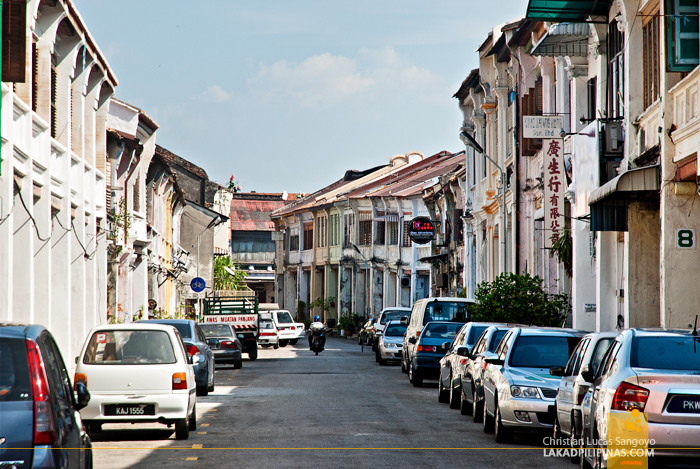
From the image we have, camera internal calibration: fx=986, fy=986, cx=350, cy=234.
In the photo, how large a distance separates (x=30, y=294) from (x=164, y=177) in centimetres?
A: 2574

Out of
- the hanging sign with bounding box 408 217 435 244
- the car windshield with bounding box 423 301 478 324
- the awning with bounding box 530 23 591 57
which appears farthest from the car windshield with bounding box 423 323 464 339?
the hanging sign with bounding box 408 217 435 244

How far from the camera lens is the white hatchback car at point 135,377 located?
13273 mm

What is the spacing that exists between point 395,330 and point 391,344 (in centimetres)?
106

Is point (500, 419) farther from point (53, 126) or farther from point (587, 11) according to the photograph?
point (53, 126)

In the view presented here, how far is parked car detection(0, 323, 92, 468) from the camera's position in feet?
21.7

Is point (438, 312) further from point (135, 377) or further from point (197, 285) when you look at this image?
point (135, 377)

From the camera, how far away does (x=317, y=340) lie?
135 ft

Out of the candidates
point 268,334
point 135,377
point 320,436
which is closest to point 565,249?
point 320,436

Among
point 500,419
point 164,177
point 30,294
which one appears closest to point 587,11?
point 500,419

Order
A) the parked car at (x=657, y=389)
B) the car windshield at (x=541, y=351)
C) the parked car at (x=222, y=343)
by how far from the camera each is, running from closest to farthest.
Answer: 1. the parked car at (x=657, y=389)
2. the car windshield at (x=541, y=351)
3. the parked car at (x=222, y=343)

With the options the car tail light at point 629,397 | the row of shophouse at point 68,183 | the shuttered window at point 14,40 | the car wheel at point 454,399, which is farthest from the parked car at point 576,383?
the shuttered window at point 14,40

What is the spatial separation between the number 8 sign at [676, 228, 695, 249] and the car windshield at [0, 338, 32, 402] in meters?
12.2

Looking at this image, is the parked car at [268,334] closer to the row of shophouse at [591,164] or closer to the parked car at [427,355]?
the row of shophouse at [591,164]

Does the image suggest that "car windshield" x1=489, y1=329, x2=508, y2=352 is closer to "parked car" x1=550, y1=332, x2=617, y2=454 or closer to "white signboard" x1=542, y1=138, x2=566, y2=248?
"parked car" x1=550, y1=332, x2=617, y2=454
